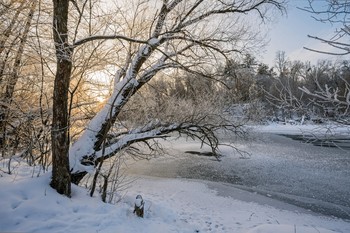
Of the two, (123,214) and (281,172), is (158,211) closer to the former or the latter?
(123,214)

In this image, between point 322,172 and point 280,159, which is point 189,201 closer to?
point 322,172

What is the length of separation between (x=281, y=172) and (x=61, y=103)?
1140cm

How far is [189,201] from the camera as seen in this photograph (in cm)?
868

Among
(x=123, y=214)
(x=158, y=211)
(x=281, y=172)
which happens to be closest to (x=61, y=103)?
(x=123, y=214)

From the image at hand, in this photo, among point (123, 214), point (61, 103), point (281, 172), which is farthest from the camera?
point (281, 172)

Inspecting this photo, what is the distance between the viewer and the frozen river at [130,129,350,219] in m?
9.23

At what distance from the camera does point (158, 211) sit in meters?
6.30

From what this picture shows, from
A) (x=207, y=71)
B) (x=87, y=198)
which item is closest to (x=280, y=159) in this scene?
(x=207, y=71)

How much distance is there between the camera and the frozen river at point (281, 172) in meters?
9.23

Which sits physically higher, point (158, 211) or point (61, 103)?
point (61, 103)

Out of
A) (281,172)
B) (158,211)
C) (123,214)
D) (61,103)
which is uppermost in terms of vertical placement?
(61,103)

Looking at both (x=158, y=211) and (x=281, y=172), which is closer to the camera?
(x=158, y=211)

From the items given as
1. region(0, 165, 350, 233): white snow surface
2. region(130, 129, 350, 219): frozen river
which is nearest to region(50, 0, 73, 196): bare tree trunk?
region(0, 165, 350, 233): white snow surface

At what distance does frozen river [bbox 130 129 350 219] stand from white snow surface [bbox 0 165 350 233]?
1.62 metres
